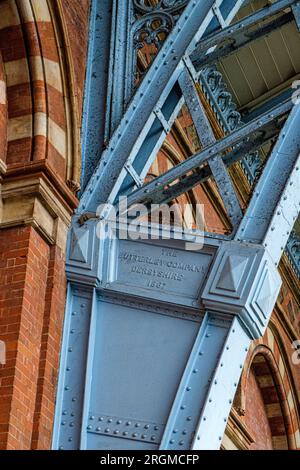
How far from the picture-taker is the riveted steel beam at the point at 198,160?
775cm

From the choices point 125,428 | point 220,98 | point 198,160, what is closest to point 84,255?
point 198,160

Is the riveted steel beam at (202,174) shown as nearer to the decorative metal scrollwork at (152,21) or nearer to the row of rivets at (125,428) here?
the decorative metal scrollwork at (152,21)

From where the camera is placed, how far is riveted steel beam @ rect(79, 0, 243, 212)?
7.96 meters

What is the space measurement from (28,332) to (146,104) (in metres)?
2.00

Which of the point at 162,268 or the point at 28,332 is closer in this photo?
the point at 28,332

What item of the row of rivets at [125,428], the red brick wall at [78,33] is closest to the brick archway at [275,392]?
the red brick wall at [78,33]

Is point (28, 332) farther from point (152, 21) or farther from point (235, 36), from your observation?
point (152, 21)

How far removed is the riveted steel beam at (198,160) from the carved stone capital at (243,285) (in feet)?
2.02

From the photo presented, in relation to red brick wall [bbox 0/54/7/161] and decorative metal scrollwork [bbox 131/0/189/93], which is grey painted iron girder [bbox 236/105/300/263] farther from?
red brick wall [bbox 0/54/7/161]

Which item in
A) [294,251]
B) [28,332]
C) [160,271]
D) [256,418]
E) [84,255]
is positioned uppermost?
[294,251]

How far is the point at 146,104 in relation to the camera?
27.2ft

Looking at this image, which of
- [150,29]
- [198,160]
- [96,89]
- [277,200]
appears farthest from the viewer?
[150,29]

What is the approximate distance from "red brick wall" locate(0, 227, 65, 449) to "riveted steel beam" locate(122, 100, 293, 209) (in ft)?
2.27
